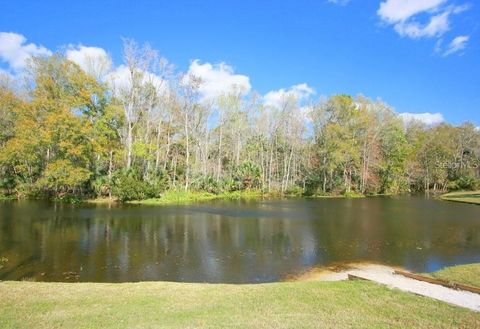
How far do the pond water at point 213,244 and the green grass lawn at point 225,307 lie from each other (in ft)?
11.9

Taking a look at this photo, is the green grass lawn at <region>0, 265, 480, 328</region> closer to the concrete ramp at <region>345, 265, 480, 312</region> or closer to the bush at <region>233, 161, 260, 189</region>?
the concrete ramp at <region>345, 265, 480, 312</region>

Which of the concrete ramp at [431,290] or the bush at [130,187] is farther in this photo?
the bush at [130,187]

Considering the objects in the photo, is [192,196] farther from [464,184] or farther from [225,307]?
[464,184]

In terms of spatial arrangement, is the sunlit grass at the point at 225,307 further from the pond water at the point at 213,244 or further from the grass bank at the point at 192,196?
the grass bank at the point at 192,196

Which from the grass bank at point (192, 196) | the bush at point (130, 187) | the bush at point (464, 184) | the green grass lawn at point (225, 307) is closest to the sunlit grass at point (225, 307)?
the green grass lawn at point (225, 307)

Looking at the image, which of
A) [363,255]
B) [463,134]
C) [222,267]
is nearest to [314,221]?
[363,255]

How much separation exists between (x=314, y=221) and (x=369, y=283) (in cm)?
1795

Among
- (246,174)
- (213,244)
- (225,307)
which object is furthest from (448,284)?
(246,174)

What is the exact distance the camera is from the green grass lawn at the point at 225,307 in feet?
23.1

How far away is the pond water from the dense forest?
1218 cm

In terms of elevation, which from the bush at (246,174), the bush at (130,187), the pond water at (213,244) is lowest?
the pond water at (213,244)

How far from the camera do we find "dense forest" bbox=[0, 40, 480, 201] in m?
42.0

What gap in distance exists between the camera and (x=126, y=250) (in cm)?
1755

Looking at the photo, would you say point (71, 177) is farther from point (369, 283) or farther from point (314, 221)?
point (369, 283)
